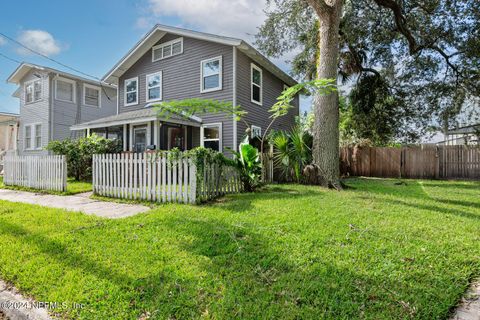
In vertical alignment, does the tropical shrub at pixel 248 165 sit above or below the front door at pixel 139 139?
below

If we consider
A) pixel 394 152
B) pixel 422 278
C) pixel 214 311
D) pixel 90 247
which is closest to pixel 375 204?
pixel 422 278

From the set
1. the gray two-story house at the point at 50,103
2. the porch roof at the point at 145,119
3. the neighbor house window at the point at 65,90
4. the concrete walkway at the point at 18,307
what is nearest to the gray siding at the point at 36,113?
the gray two-story house at the point at 50,103

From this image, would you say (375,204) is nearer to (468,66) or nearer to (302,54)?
(302,54)

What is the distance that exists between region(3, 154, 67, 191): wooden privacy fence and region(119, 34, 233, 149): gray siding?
20.8 feet

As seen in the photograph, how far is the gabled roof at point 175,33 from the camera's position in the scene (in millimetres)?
11959

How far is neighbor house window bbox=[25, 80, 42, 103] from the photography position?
17938 mm

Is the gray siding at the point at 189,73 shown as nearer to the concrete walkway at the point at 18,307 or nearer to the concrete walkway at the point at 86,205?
the concrete walkway at the point at 86,205

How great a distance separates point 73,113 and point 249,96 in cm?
1259

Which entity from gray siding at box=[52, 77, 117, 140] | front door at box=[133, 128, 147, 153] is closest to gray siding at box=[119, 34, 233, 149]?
front door at box=[133, 128, 147, 153]

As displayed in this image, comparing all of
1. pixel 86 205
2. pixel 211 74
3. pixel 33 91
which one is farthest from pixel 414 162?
pixel 33 91

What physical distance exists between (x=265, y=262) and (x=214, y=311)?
88 centimetres

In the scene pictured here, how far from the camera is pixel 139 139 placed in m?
13.4

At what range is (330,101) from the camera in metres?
8.52

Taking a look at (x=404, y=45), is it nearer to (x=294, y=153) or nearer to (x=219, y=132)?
(x=294, y=153)
